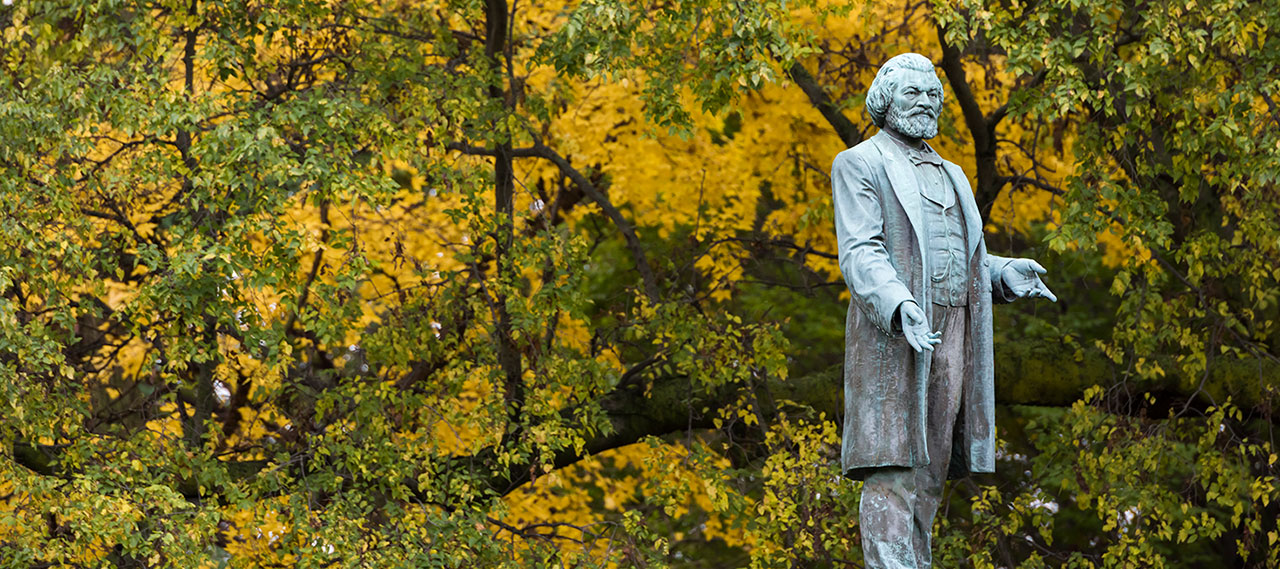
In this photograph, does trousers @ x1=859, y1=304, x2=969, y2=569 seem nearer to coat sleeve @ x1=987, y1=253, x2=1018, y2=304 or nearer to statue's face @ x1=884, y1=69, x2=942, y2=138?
coat sleeve @ x1=987, y1=253, x2=1018, y2=304

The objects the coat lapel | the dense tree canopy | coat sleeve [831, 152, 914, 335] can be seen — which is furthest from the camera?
the dense tree canopy

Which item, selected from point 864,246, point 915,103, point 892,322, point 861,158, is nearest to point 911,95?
point 915,103

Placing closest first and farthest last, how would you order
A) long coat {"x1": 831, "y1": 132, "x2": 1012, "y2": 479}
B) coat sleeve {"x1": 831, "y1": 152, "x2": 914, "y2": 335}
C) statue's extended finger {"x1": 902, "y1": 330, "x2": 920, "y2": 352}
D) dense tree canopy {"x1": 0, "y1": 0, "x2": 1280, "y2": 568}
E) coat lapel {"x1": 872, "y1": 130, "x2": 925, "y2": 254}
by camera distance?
statue's extended finger {"x1": 902, "y1": 330, "x2": 920, "y2": 352}, coat sleeve {"x1": 831, "y1": 152, "x2": 914, "y2": 335}, long coat {"x1": 831, "y1": 132, "x2": 1012, "y2": 479}, coat lapel {"x1": 872, "y1": 130, "x2": 925, "y2": 254}, dense tree canopy {"x1": 0, "y1": 0, "x2": 1280, "y2": 568}

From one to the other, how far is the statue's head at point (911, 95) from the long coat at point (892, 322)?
0.08 metres

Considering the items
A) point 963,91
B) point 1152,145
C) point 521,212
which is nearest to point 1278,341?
point 1152,145

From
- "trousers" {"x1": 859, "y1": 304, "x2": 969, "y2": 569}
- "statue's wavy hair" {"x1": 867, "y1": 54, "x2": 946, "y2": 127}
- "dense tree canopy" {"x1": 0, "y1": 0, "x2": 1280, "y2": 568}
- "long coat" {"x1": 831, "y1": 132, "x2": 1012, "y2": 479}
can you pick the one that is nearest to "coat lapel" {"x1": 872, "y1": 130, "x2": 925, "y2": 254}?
"long coat" {"x1": 831, "y1": 132, "x2": 1012, "y2": 479}

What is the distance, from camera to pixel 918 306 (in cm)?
535

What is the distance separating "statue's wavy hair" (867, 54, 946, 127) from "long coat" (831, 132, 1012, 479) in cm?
11

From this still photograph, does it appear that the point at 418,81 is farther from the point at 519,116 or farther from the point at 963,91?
the point at 963,91

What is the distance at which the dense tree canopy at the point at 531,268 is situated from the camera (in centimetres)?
978

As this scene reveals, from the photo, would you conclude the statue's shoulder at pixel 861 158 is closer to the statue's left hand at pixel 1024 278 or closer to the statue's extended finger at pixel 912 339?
the statue's left hand at pixel 1024 278

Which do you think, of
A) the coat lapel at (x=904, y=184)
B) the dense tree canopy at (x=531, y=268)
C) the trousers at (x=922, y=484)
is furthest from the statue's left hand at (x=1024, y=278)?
the dense tree canopy at (x=531, y=268)

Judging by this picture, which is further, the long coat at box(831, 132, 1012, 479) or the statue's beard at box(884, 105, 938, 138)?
the statue's beard at box(884, 105, 938, 138)

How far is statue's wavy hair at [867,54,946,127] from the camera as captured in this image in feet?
18.9
